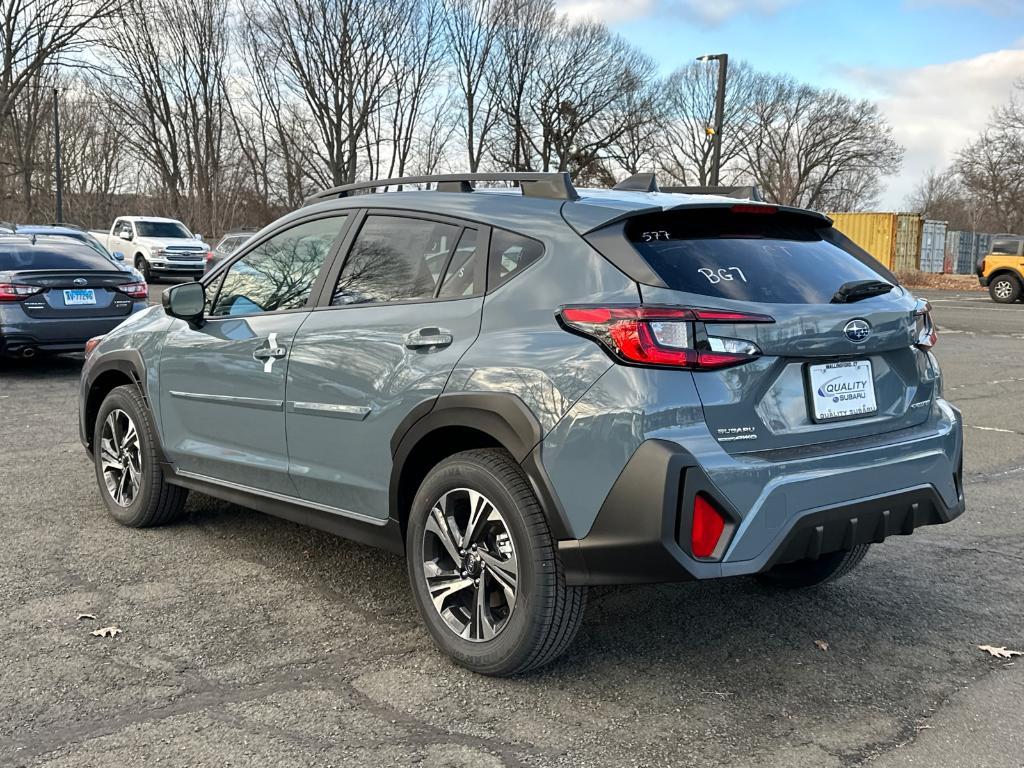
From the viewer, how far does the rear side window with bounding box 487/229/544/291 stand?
3191 mm

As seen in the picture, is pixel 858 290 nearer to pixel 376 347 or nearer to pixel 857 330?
pixel 857 330

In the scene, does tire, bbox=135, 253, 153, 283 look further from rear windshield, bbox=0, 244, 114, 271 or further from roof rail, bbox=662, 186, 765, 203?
roof rail, bbox=662, 186, 765, 203

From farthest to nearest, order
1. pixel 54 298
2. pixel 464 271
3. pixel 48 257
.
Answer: pixel 48 257 < pixel 54 298 < pixel 464 271

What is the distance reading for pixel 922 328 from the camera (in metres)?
3.47

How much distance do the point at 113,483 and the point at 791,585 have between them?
3.51 meters

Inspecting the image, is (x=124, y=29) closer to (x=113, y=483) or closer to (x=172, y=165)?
(x=172, y=165)

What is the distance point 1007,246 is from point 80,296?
82.2 ft

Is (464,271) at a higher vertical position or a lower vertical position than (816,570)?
higher

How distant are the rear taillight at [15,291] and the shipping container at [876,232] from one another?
34.2 m

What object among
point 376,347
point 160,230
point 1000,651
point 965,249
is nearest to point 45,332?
point 376,347

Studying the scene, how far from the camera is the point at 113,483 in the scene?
513cm

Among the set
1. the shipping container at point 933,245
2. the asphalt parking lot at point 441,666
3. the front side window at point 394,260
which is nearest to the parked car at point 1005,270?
the shipping container at point 933,245

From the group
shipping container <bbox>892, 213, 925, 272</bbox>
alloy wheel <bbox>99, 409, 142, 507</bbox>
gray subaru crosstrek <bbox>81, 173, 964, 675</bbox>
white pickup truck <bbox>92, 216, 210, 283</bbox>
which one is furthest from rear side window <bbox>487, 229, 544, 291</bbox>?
shipping container <bbox>892, 213, 925, 272</bbox>

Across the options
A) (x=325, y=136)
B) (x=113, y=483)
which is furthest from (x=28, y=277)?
(x=325, y=136)
